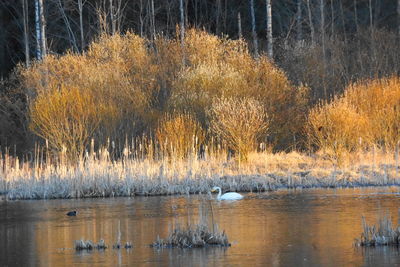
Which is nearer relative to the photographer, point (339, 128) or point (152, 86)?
point (339, 128)

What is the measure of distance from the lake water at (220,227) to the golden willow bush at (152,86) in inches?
289

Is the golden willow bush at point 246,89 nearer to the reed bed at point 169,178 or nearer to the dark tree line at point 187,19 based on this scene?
the reed bed at point 169,178

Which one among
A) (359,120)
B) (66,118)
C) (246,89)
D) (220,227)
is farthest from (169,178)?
(220,227)

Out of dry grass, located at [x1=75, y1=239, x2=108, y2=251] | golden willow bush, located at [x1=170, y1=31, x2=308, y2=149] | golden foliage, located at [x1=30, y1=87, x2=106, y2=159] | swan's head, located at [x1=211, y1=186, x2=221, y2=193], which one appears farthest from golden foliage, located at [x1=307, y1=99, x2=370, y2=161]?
dry grass, located at [x1=75, y1=239, x2=108, y2=251]

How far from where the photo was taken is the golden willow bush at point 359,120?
90.9ft

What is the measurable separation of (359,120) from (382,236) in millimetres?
14028

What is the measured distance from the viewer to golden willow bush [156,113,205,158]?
89.9 ft

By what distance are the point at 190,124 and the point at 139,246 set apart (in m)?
12.8

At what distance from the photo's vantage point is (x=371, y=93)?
2991 cm

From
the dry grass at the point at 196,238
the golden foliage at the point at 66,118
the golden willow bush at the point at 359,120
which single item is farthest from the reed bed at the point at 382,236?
the golden foliage at the point at 66,118

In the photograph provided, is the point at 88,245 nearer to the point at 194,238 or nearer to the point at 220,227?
the point at 194,238

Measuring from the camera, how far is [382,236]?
14.5m

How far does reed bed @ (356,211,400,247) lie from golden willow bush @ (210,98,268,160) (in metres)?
13.1

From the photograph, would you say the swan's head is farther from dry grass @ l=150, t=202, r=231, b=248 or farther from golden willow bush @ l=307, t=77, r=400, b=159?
dry grass @ l=150, t=202, r=231, b=248
